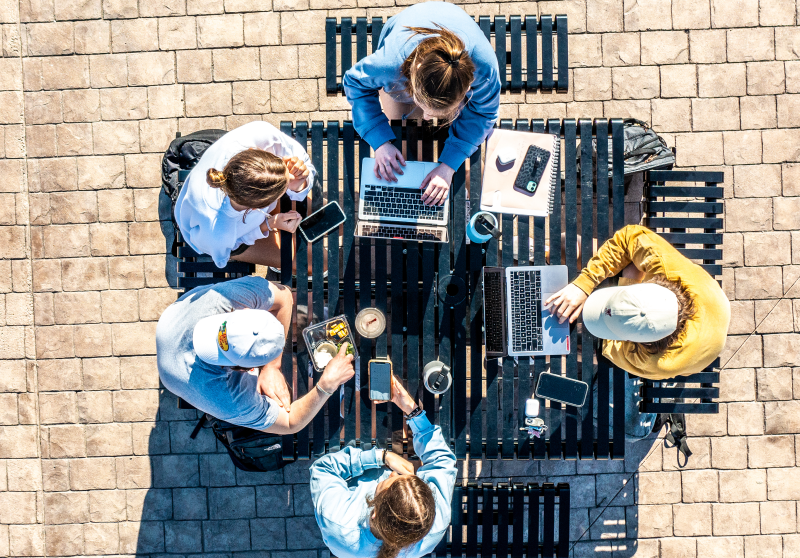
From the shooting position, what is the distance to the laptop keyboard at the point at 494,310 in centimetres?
343

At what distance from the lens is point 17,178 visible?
4543mm

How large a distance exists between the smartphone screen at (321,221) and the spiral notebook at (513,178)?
2.99 ft

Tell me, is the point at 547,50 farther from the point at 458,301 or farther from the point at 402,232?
the point at 458,301

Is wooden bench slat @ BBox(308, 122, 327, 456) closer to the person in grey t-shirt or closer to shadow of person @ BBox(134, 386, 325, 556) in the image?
the person in grey t-shirt

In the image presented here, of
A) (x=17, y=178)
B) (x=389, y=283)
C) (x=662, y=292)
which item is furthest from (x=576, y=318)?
(x=17, y=178)

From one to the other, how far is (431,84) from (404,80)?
1.27ft

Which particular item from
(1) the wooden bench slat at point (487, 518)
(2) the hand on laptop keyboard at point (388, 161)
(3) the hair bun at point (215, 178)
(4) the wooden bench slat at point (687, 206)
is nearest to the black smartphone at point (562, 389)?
(1) the wooden bench slat at point (487, 518)

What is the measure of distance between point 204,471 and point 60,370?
144 centimetres

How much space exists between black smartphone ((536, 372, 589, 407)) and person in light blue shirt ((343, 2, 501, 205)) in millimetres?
1283

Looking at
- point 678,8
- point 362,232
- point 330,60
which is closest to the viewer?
point 362,232

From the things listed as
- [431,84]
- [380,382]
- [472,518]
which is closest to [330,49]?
[431,84]

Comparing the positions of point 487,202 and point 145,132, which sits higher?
point 145,132

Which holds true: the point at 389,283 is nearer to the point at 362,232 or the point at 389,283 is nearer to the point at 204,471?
the point at 362,232

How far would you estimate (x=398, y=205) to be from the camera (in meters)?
3.44
